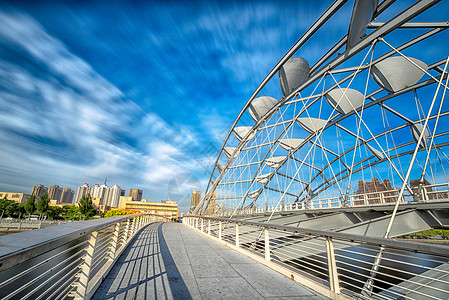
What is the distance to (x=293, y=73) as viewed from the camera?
15102 mm

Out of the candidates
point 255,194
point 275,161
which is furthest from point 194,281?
point 255,194

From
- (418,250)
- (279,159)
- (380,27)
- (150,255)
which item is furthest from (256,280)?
(279,159)

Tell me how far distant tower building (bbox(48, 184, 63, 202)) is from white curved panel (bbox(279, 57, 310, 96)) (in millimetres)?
228989

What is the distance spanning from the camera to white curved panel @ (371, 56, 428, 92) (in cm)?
1530

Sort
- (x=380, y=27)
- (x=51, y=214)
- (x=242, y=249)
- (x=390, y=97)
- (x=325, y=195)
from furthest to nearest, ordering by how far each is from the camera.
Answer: (x=51, y=214)
(x=325, y=195)
(x=390, y=97)
(x=380, y=27)
(x=242, y=249)

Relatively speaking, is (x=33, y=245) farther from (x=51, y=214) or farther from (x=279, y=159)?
(x=51, y=214)

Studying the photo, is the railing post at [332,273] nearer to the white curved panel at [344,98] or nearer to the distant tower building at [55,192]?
the white curved panel at [344,98]

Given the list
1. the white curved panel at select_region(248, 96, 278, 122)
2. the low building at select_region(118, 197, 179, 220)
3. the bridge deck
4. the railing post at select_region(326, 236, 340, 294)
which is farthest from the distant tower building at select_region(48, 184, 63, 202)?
the railing post at select_region(326, 236, 340, 294)

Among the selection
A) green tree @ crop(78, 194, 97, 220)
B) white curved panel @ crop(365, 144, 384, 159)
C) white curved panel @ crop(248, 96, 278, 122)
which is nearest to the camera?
white curved panel @ crop(248, 96, 278, 122)

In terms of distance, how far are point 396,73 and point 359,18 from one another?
9.03 m

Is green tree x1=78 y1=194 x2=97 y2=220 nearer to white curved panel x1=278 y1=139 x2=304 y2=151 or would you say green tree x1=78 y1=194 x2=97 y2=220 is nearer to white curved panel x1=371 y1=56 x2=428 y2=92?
white curved panel x1=278 y1=139 x2=304 y2=151

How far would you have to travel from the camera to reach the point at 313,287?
3850 mm

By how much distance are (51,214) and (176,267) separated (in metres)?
84.7

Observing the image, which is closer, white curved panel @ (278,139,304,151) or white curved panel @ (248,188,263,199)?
white curved panel @ (278,139,304,151)
